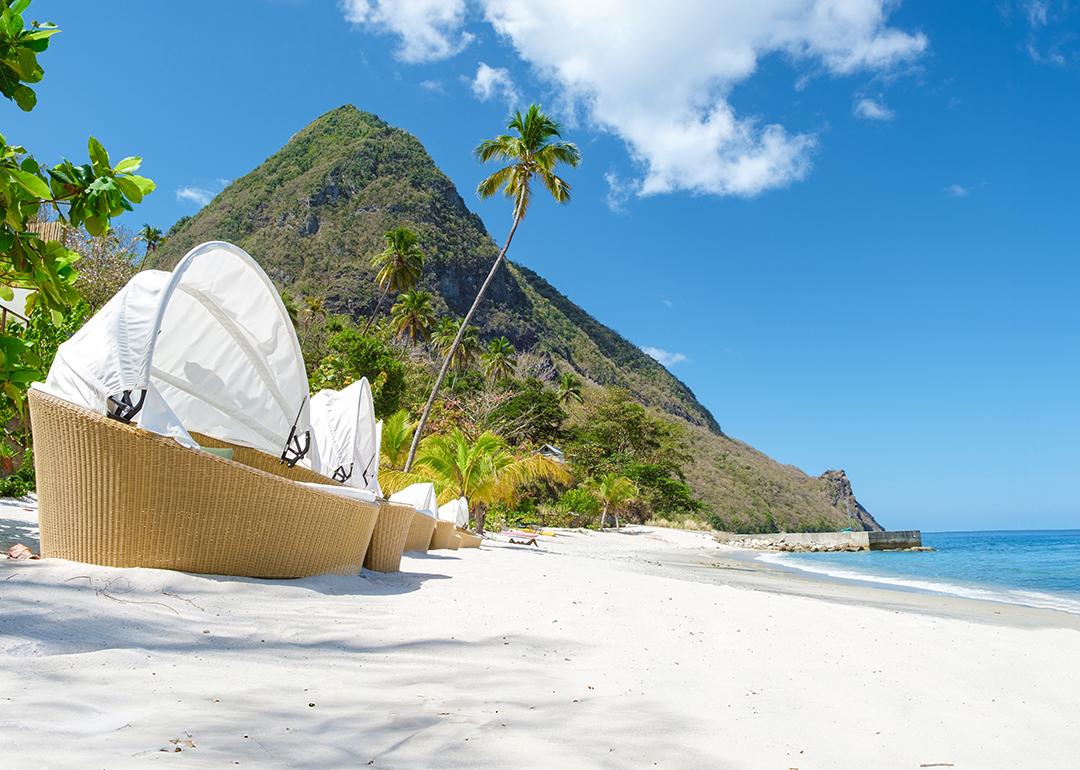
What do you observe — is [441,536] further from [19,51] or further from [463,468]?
[19,51]

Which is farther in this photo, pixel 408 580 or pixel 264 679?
pixel 408 580

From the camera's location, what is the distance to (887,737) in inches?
114

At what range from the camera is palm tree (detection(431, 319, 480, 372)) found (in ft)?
169

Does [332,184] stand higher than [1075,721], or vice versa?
[332,184]

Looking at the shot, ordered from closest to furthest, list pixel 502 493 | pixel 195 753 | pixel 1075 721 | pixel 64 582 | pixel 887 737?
pixel 195 753
pixel 887 737
pixel 1075 721
pixel 64 582
pixel 502 493

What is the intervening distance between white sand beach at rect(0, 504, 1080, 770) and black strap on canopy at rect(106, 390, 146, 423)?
3.06ft

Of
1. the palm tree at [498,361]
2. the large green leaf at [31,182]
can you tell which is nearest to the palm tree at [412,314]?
the palm tree at [498,361]

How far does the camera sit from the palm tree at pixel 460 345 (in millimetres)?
51562

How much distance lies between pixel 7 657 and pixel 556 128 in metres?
21.3

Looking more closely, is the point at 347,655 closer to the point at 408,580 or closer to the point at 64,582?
the point at 64,582

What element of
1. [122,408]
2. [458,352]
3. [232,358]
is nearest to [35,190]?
[122,408]

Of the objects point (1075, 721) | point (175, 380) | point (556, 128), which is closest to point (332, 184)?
point (556, 128)

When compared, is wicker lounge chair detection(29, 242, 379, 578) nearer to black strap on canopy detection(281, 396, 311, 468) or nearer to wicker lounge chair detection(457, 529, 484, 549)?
black strap on canopy detection(281, 396, 311, 468)

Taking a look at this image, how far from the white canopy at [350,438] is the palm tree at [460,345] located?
38.0m
